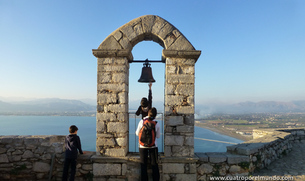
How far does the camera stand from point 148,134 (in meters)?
2.92

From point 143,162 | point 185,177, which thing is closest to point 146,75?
point 143,162

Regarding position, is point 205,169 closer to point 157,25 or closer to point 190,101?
point 190,101

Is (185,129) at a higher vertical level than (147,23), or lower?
lower

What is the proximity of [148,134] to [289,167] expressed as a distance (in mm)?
4398

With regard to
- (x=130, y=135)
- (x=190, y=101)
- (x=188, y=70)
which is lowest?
(x=130, y=135)

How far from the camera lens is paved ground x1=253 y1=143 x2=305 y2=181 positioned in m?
3.94

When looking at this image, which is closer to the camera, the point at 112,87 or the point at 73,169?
the point at 73,169

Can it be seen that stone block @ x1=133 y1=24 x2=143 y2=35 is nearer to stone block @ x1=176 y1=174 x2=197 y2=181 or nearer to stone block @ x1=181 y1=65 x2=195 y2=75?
stone block @ x1=181 y1=65 x2=195 y2=75

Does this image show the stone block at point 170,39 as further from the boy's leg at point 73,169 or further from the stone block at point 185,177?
the boy's leg at point 73,169

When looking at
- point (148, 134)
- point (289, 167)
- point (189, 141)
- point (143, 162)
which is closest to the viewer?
point (148, 134)

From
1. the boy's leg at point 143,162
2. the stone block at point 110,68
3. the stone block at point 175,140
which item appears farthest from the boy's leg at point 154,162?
the stone block at point 110,68

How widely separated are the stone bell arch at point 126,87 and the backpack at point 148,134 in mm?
481

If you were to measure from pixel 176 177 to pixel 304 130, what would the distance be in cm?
822

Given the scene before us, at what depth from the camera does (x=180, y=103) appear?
11.1ft
